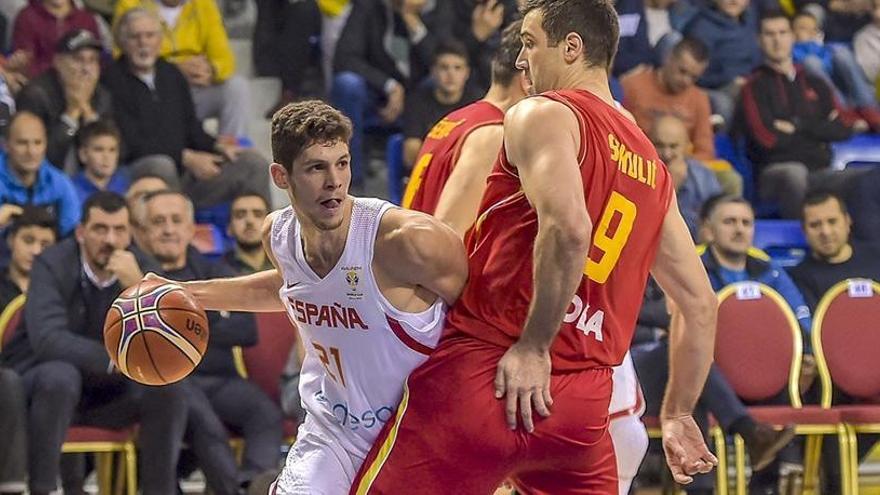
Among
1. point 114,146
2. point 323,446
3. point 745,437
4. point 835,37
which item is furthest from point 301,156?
point 835,37

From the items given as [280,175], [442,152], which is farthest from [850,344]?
[280,175]

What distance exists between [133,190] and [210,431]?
73.1 inches

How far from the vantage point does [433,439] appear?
3.95 m

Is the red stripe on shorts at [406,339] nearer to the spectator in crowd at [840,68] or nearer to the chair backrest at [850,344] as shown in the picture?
the chair backrest at [850,344]

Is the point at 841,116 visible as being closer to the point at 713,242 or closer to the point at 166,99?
the point at 713,242

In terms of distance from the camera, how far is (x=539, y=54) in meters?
4.10

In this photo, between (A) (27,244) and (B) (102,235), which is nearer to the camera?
(B) (102,235)

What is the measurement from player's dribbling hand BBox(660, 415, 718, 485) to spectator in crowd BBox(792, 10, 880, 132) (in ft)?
23.1

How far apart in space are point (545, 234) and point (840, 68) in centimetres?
786

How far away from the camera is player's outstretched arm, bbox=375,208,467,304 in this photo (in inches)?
155

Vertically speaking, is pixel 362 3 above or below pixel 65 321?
above

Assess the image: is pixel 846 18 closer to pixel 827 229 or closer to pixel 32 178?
pixel 827 229

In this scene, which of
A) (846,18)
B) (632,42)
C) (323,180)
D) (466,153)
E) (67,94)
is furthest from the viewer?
(846,18)

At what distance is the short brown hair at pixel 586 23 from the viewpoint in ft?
13.3
